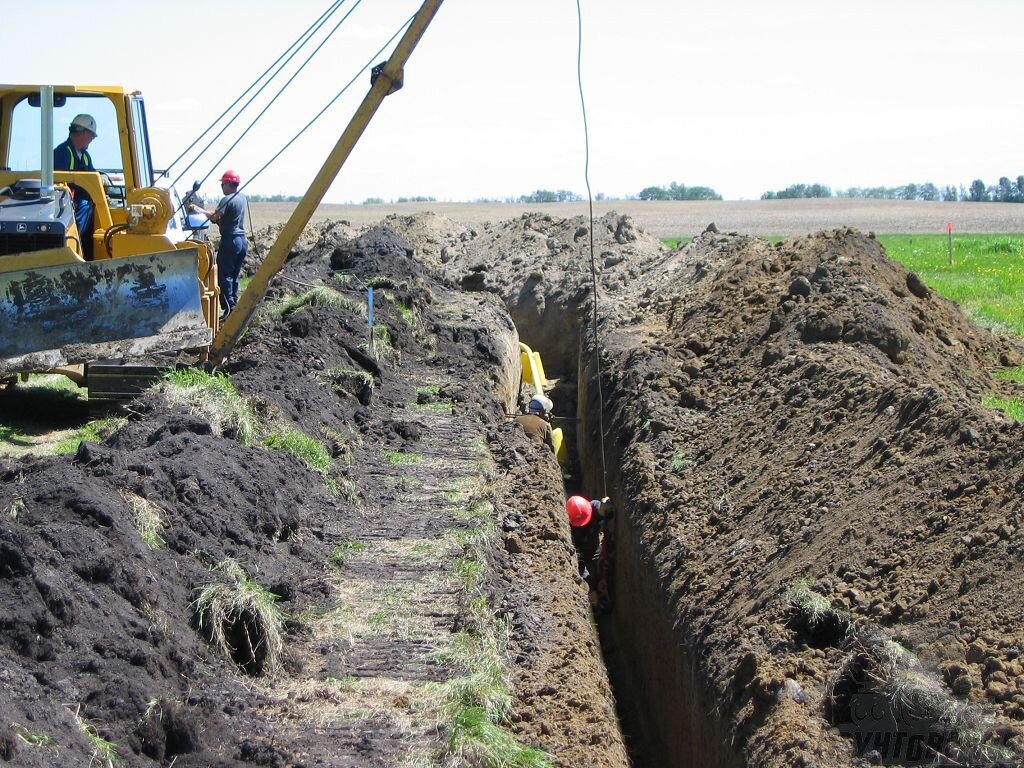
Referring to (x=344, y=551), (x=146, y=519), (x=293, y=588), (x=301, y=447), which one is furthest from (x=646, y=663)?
(x=146, y=519)

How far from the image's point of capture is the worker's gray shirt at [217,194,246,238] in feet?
43.8

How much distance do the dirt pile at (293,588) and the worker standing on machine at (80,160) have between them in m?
1.87

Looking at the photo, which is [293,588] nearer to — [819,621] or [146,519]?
[146,519]

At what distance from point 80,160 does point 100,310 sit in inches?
79.3

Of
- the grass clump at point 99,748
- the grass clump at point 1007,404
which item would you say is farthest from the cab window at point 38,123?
the grass clump at point 1007,404

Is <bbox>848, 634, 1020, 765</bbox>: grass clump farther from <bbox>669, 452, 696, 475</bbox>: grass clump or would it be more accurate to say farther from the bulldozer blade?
the bulldozer blade

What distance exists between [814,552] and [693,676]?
113 cm

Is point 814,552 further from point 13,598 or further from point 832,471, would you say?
point 13,598

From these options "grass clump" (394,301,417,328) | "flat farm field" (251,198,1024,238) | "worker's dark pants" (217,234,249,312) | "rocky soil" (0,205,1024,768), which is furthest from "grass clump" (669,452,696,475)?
"flat farm field" (251,198,1024,238)

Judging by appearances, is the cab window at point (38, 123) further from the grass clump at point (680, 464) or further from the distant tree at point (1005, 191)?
the distant tree at point (1005, 191)

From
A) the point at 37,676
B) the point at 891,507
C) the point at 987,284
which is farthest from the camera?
the point at 987,284

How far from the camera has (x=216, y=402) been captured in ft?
30.1

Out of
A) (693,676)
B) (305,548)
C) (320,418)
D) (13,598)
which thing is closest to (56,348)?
(320,418)

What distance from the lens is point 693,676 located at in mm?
7305
